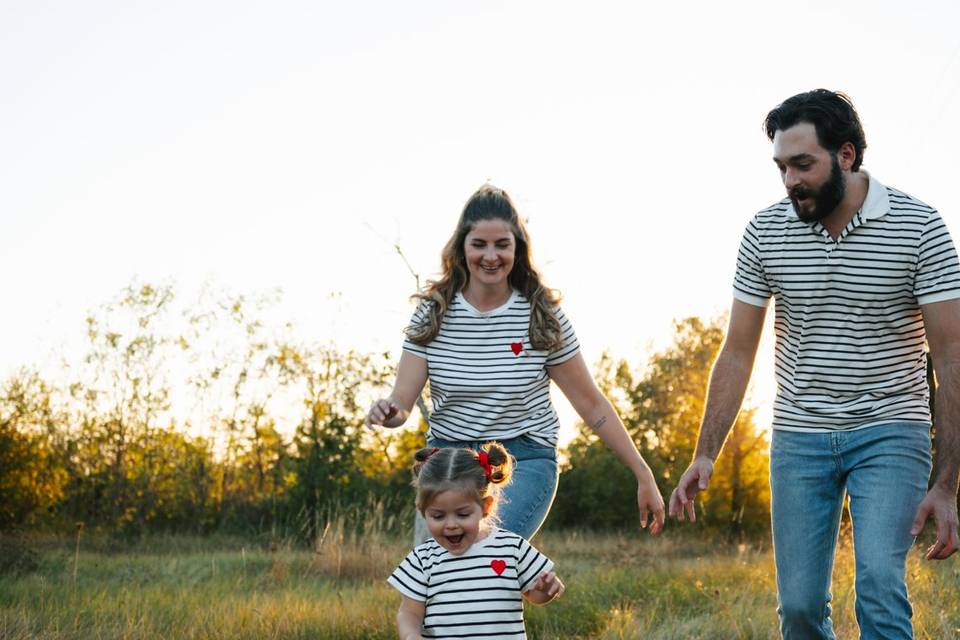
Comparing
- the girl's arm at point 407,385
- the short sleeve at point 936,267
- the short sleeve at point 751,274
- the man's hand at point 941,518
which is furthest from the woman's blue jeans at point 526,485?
the short sleeve at point 936,267

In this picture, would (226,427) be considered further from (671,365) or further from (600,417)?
(600,417)

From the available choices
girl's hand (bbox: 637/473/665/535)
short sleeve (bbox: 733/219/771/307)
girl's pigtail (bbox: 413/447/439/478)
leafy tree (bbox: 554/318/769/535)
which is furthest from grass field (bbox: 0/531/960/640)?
leafy tree (bbox: 554/318/769/535)

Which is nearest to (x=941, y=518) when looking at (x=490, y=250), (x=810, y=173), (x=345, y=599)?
(x=810, y=173)

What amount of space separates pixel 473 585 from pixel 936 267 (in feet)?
6.06

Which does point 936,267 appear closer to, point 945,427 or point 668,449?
point 945,427

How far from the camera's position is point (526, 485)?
4.23 meters

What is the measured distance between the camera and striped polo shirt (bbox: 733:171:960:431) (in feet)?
12.5

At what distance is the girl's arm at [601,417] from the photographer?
14.6 feet

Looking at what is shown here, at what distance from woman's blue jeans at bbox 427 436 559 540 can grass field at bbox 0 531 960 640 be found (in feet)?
8.70

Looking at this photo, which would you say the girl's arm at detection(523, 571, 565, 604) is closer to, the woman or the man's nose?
the woman

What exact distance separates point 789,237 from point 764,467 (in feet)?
50.0

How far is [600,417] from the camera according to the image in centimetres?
459

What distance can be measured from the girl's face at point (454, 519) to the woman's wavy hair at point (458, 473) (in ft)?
0.06

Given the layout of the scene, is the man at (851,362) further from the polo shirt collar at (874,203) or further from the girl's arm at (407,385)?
the girl's arm at (407,385)
